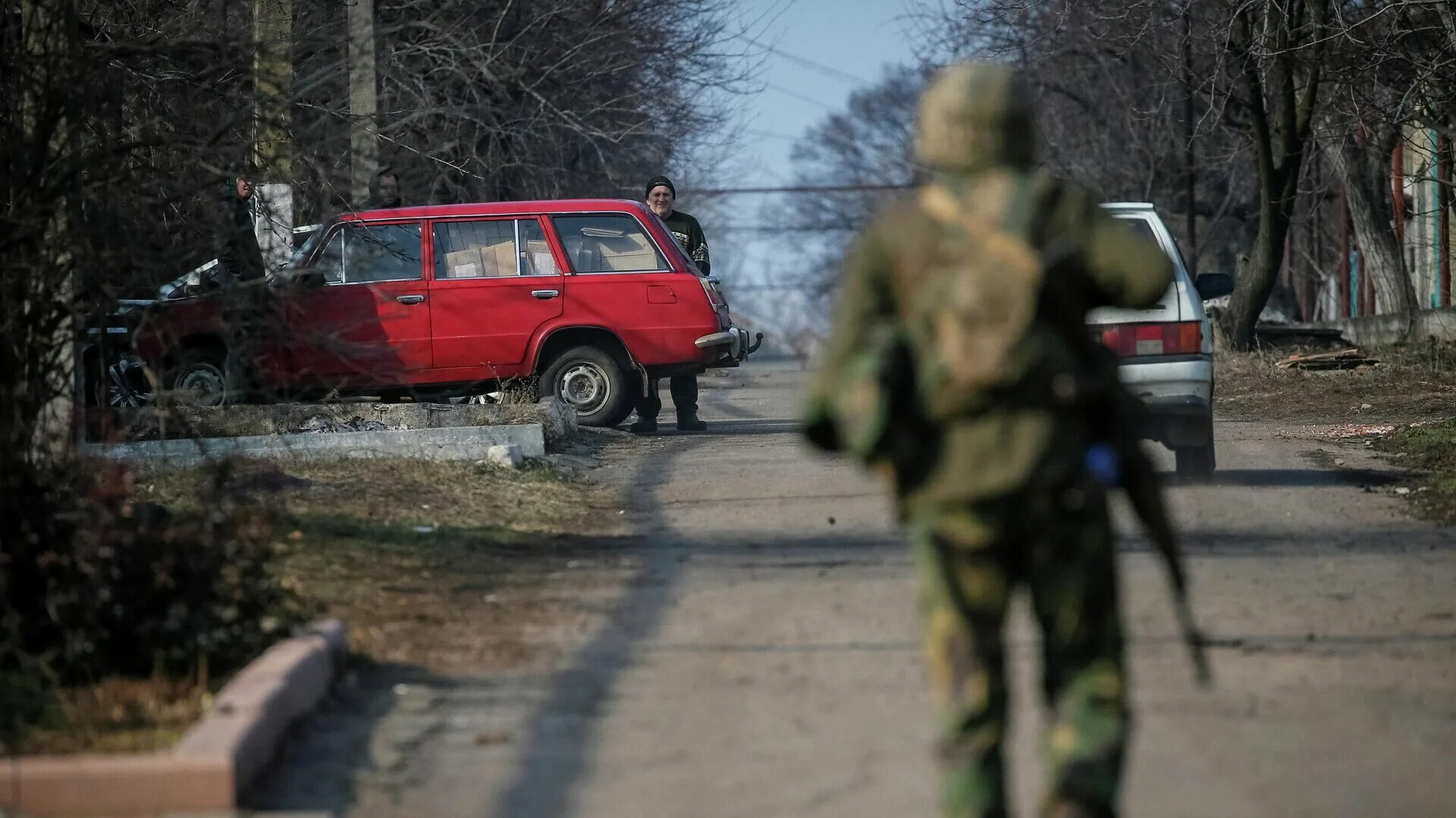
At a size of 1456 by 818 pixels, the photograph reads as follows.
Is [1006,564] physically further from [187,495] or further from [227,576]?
[187,495]

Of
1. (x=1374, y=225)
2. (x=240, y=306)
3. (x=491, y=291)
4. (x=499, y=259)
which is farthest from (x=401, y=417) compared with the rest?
(x=1374, y=225)

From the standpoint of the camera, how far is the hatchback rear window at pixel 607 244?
599 inches

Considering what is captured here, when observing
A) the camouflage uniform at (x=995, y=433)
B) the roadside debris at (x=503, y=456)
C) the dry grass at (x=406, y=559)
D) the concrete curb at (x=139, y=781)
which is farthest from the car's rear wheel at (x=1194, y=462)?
the camouflage uniform at (x=995, y=433)

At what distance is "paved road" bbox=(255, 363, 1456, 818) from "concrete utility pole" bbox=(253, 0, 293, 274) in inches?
93.3

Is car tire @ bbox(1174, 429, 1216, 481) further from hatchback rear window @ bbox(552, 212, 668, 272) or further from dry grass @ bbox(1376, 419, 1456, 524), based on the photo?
hatchback rear window @ bbox(552, 212, 668, 272)

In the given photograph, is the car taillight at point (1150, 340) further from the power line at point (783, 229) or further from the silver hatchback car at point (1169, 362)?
the power line at point (783, 229)

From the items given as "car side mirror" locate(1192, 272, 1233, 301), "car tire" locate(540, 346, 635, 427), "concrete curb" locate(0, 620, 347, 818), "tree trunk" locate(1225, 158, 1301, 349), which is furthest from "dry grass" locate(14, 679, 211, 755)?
"tree trunk" locate(1225, 158, 1301, 349)

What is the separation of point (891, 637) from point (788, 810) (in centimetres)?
215

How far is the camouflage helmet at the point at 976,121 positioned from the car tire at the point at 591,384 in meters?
11.6

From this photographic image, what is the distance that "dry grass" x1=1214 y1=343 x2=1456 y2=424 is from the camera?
687 inches

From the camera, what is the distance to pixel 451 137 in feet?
80.4

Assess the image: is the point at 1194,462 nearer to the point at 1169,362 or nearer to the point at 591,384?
the point at 1169,362

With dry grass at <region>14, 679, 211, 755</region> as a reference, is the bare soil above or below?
above

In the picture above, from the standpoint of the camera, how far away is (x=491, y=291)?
1519 cm
